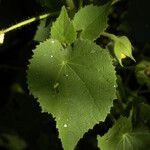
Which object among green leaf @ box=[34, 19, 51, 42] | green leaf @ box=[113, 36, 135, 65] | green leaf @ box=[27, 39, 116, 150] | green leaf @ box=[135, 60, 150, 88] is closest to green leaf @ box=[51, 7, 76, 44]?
green leaf @ box=[27, 39, 116, 150]

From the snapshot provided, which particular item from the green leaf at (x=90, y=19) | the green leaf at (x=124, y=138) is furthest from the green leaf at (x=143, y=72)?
the green leaf at (x=90, y=19)

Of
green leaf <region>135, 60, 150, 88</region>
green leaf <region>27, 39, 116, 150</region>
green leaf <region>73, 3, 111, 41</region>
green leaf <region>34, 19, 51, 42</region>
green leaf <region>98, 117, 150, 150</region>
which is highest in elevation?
green leaf <region>34, 19, 51, 42</region>

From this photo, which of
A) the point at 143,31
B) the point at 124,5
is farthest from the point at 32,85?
the point at 124,5

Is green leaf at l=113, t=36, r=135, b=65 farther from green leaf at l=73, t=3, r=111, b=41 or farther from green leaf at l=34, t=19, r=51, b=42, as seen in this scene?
green leaf at l=34, t=19, r=51, b=42

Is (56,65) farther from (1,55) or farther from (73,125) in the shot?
(1,55)

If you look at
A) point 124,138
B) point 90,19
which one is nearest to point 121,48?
point 90,19

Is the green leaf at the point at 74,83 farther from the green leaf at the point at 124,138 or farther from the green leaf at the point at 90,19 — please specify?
the green leaf at the point at 124,138
